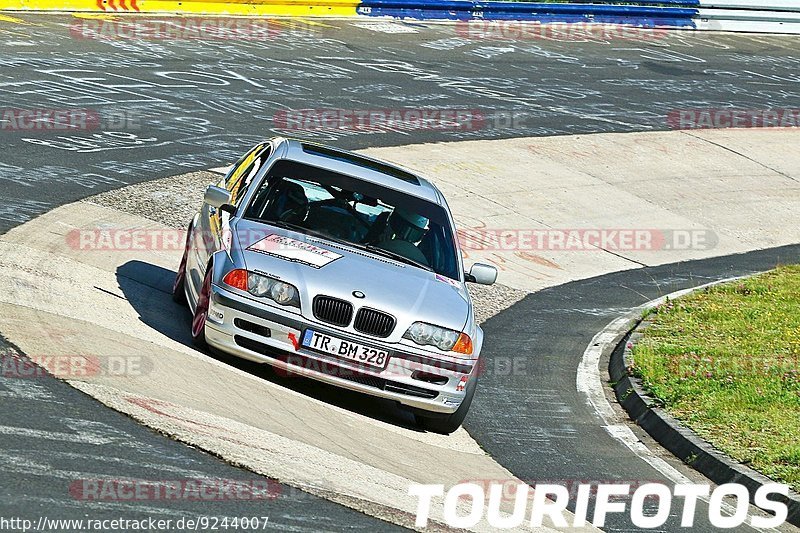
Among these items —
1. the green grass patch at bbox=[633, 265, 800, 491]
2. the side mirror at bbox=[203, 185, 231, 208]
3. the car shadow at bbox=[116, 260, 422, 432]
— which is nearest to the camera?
the car shadow at bbox=[116, 260, 422, 432]

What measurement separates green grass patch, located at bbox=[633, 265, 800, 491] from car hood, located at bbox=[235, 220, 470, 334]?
7.16ft

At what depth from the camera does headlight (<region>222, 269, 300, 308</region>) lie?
27.9 feet

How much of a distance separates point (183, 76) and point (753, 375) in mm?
12082

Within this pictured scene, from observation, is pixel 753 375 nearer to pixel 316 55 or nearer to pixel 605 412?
pixel 605 412

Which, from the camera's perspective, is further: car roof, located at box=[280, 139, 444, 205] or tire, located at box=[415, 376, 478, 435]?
car roof, located at box=[280, 139, 444, 205]

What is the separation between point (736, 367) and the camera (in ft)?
36.5

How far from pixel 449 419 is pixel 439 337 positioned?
24.5 inches

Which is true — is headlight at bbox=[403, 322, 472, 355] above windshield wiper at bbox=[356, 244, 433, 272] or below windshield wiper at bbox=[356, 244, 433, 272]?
below

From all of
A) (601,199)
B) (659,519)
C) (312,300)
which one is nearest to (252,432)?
(312,300)

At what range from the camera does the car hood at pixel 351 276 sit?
8508mm
